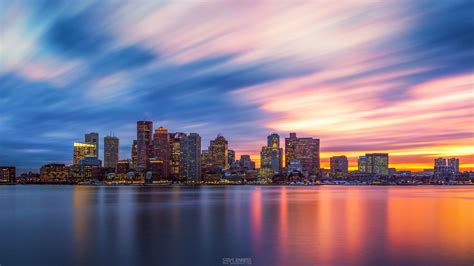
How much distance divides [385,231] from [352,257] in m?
16.0

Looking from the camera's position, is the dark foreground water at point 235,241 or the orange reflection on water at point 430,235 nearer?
the dark foreground water at point 235,241

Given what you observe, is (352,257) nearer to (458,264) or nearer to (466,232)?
(458,264)

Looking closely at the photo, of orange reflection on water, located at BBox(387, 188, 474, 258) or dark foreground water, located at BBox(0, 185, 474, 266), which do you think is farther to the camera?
orange reflection on water, located at BBox(387, 188, 474, 258)

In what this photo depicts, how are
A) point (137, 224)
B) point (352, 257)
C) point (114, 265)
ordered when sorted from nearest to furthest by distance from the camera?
1. point (114, 265)
2. point (352, 257)
3. point (137, 224)

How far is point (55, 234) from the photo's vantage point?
43.7m

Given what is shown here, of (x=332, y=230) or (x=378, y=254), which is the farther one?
(x=332, y=230)

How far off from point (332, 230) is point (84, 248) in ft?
82.1

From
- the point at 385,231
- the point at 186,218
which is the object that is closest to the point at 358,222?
the point at 385,231

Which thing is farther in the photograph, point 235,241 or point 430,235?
point 430,235

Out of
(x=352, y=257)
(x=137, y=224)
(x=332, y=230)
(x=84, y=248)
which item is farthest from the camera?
(x=137, y=224)

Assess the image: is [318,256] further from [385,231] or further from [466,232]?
[466,232]

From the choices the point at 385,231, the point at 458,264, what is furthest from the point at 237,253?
the point at 385,231

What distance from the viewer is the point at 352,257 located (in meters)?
32.0

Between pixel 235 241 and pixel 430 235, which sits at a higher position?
pixel 235 241
